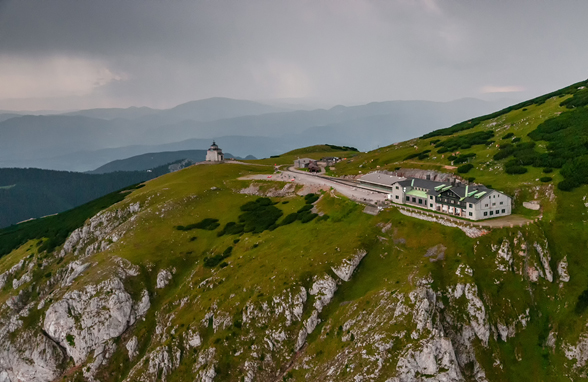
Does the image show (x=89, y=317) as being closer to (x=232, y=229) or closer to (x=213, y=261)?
(x=213, y=261)

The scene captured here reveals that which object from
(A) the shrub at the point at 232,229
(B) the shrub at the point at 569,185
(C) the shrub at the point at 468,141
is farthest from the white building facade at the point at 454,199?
(A) the shrub at the point at 232,229

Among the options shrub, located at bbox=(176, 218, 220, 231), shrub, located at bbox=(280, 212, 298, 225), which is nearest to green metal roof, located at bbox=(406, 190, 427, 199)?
shrub, located at bbox=(280, 212, 298, 225)

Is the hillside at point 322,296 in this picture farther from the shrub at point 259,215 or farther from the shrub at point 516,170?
the shrub at point 516,170

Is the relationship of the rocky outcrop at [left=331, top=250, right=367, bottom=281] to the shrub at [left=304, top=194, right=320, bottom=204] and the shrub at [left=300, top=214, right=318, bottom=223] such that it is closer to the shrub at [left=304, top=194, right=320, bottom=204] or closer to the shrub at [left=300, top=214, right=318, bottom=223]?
the shrub at [left=300, top=214, right=318, bottom=223]

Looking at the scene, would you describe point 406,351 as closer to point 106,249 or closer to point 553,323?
point 553,323

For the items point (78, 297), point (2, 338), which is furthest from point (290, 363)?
point (2, 338)

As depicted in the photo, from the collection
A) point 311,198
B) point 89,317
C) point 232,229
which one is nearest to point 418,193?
point 311,198
